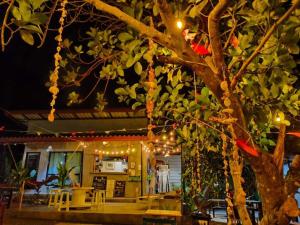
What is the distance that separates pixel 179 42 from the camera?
2564 millimetres

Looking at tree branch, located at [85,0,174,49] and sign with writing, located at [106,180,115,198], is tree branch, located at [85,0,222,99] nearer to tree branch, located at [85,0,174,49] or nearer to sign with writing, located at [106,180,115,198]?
tree branch, located at [85,0,174,49]

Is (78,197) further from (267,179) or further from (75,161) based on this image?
(267,179)

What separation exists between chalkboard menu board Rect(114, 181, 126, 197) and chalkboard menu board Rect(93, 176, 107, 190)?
2.06 ft

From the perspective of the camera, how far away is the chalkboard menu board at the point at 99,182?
13.5 metres

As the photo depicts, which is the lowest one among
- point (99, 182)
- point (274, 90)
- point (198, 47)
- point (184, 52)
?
point (99, 182)

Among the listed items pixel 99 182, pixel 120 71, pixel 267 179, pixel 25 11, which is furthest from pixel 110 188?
pixel 25 11

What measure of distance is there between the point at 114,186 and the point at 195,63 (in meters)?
11.9

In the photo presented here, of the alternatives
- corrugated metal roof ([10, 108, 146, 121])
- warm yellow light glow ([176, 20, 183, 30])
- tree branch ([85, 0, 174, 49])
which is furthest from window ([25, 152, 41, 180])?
warm yellow light glow ([176, 20, 183, 30])

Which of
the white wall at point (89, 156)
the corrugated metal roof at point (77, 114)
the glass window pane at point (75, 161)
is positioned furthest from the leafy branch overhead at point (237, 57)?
the glass window pane at point (75, 161)

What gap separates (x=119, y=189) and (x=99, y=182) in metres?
1.07

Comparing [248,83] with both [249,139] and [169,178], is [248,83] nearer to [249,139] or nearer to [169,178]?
[249,139]

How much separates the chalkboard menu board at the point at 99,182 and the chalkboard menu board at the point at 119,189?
0.63 m

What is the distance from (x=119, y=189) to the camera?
43.9 ft

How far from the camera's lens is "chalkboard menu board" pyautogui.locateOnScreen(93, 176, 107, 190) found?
13.5 m
